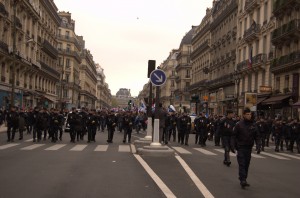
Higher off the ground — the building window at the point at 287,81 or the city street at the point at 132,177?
the building window at the point at 287,81

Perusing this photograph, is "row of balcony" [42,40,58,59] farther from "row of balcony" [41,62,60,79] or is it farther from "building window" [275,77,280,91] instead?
"building window" [275,77,280,91]

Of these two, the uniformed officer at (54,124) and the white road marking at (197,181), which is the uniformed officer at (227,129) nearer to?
the white road marking at (197,181)

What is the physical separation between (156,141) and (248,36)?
117ft

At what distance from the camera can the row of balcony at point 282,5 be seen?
1482 inches

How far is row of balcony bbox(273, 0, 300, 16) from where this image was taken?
37.6 metres

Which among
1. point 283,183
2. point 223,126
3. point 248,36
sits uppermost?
point 248,36

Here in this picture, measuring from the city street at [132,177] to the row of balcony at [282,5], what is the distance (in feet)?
84.7

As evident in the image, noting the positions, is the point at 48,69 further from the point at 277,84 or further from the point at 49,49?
the point at 277,84

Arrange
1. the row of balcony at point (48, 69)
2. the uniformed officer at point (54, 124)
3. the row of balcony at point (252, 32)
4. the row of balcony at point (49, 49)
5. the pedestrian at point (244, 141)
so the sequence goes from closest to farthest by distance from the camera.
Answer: the pedestrian at point (244, 141) < the uniformed officer at point (54, 124) < the row of balcony at point (252, 32) < the row of balcony at point (48, 69) < the row of balcony at point (49, 49)

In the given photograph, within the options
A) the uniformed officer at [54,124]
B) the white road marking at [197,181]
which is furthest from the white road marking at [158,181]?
the uniformed officer at [54,124]

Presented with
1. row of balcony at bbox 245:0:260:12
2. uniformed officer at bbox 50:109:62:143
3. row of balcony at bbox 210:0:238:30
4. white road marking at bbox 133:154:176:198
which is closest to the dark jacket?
white road marking at bbox 133:154:176:198

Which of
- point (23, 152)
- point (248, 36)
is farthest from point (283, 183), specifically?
point (248, 36)

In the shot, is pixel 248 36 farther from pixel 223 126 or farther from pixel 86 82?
pixel 86 82

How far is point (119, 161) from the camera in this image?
13.7 metres
